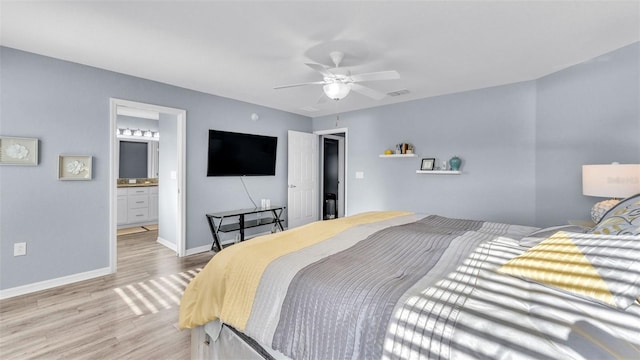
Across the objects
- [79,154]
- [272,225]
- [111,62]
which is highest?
[111,62]

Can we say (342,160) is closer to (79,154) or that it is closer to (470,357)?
(79,154)

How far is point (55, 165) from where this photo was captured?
295 centimetres

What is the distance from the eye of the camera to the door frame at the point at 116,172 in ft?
10.9

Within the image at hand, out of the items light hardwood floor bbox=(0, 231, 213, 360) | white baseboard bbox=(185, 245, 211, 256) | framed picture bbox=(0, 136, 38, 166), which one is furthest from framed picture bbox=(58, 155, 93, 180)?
white baseboard bbox=(185, 245, 211, 256)

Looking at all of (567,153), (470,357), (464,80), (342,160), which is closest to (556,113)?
(567,153)

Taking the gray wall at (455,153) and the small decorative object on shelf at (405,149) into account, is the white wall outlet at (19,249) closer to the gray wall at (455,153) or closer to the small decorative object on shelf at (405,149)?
the gray wall at (455,153)

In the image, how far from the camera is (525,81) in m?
3.52

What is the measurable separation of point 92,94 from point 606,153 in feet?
18.4

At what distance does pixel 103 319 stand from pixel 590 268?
3.20 meters

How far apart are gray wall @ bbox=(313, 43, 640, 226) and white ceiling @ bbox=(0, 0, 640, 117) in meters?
0.31

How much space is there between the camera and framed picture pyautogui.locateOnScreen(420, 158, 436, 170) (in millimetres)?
4266

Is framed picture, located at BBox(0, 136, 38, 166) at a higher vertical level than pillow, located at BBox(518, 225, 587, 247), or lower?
higher

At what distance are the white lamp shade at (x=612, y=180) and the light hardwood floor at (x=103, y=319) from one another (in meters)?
3.60

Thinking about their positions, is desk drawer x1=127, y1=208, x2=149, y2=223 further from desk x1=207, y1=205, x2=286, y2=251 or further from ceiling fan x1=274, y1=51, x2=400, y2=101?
ceiling fan x1=274, y1=51, x2=400, y2=101
